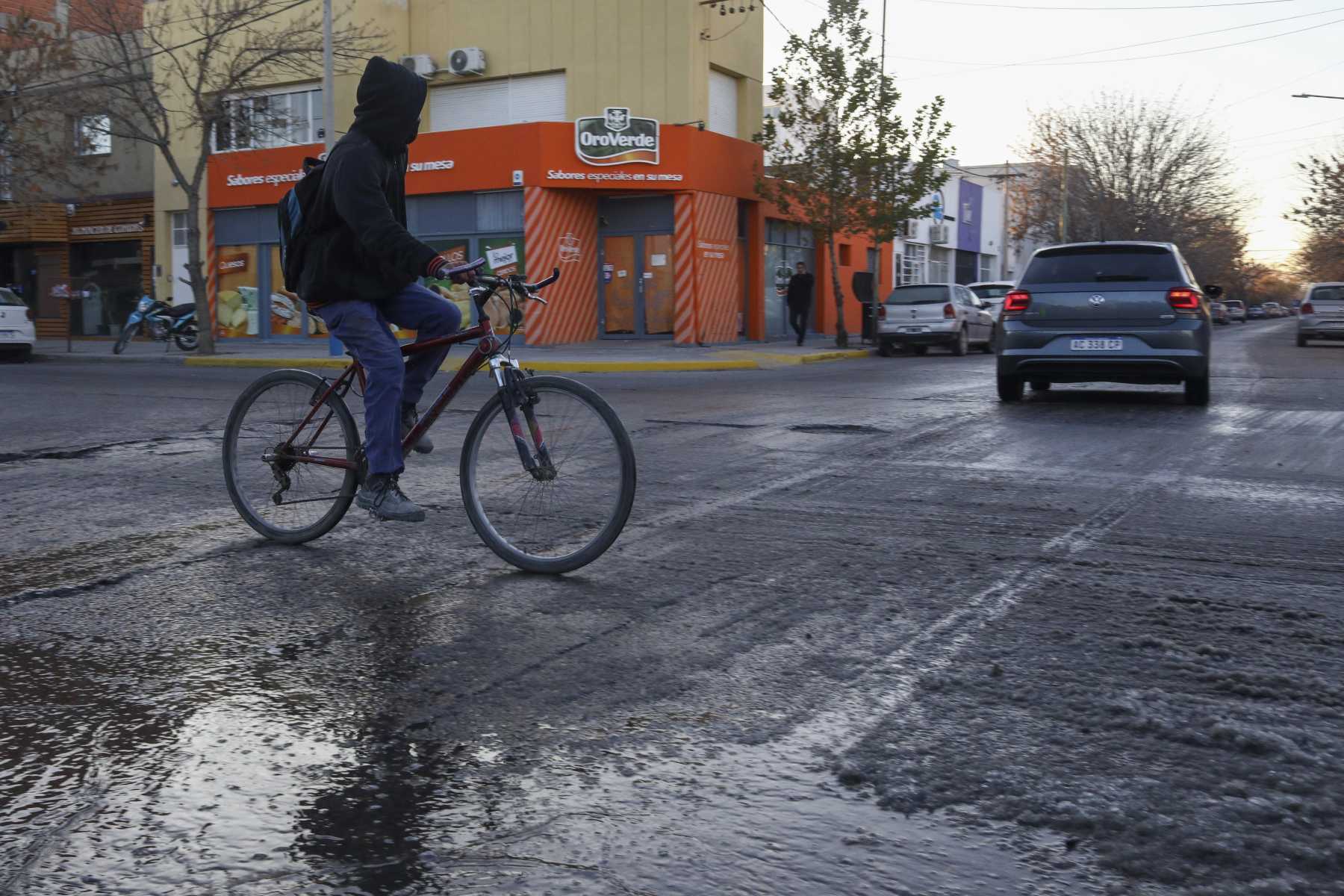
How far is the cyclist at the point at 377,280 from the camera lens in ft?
16.0

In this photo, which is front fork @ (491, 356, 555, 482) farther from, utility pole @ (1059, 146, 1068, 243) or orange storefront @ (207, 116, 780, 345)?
utility pole @ (1059, 146, 1068, 243)

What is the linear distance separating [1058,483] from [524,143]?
899 inches

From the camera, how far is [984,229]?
57.5m

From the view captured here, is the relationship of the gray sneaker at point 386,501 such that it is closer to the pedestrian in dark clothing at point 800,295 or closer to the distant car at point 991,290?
the pedestrian in dark clothing at point 800,295

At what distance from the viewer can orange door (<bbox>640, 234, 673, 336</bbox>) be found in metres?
29.2

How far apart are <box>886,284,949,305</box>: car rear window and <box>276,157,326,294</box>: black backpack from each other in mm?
22814

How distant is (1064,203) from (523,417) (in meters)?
55.8

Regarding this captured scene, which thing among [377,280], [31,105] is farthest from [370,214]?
[31,105]

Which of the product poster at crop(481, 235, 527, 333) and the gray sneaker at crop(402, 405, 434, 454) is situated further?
the product poster at crop(481, 235, 527, 333)

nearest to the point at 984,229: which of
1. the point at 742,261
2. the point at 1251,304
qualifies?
the point at 742,261

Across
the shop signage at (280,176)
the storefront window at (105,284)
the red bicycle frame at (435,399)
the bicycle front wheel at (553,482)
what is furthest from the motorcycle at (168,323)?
the bicycle front wheel at (553,482)

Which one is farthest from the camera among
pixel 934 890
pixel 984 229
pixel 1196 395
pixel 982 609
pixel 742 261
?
pixel 984 229

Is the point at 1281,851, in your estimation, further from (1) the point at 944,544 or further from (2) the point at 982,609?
(1) the point at 944,544

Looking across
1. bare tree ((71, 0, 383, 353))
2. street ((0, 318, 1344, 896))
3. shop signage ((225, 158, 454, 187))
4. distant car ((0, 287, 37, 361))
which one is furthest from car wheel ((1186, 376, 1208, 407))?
distant car ((0, 287, 37, 361))
